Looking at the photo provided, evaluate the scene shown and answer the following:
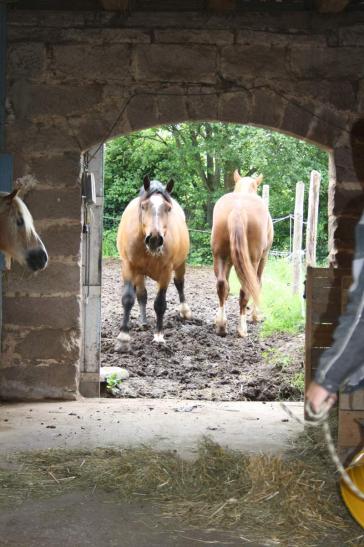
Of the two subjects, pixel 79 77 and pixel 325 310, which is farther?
pixel 79 77

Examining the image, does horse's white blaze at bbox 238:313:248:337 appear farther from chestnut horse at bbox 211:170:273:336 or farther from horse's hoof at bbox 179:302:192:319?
horse's hoof at bbox 179:302:192:319

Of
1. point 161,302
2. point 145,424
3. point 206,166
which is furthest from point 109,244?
point 145,424

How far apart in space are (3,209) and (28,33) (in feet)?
5.39

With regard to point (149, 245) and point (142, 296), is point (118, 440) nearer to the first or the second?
point (149, 245)

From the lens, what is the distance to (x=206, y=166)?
60.0 feet

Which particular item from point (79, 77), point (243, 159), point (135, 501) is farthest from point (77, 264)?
point (243, 159)

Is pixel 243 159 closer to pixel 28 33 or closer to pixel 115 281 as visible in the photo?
pixel 115 281

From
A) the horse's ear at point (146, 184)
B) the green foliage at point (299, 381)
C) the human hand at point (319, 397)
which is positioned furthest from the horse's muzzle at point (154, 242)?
the human hand at point (319, 397)

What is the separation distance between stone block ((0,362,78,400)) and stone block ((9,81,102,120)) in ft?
5.83

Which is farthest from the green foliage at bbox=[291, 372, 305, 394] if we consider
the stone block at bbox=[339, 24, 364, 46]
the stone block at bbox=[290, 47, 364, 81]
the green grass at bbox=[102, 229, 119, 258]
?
the green grass at bbox=[102, 229, 119, 258]

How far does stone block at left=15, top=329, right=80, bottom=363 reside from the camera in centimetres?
492

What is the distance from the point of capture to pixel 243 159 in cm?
1738

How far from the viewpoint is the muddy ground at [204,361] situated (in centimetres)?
577

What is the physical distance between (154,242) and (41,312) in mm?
2289
